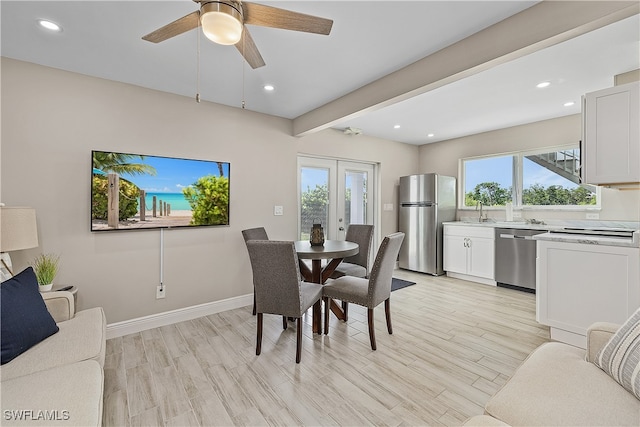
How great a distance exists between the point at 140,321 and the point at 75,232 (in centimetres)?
101

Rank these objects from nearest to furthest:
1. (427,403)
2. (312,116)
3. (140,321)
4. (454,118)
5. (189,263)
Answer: (427,403) → (140,321) → (189,263) → (312,116) → (454,118)

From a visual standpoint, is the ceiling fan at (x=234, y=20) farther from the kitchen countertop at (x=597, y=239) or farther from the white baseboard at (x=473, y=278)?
the white baseboard at (x=473, y=278)

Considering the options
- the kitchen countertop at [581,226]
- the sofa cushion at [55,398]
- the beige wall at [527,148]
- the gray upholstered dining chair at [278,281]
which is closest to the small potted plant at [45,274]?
the sofa cushion at [55,398]

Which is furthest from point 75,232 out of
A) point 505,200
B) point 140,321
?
point 505,200

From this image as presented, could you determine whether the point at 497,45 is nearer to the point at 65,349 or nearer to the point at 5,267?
the point at 65,349

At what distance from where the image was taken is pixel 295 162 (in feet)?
12.9

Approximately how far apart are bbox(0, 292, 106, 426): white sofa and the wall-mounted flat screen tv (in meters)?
1.14

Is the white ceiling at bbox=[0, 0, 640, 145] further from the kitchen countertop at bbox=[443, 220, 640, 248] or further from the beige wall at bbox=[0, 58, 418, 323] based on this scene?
the kitchen countertop at bbox=[443, 220, 640, 248]

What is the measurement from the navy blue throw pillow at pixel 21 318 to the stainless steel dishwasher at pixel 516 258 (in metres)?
4.76

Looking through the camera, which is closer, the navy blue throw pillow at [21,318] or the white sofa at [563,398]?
the white sofa at [563,398]

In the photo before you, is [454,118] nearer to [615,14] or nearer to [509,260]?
[509,260]

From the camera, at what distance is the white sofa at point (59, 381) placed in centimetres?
105

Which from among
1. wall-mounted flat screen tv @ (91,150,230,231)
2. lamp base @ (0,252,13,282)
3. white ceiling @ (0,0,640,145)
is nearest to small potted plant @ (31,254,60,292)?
lamp base @ (0,252,13,282)

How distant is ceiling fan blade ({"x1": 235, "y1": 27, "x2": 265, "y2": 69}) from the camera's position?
1.56 m
